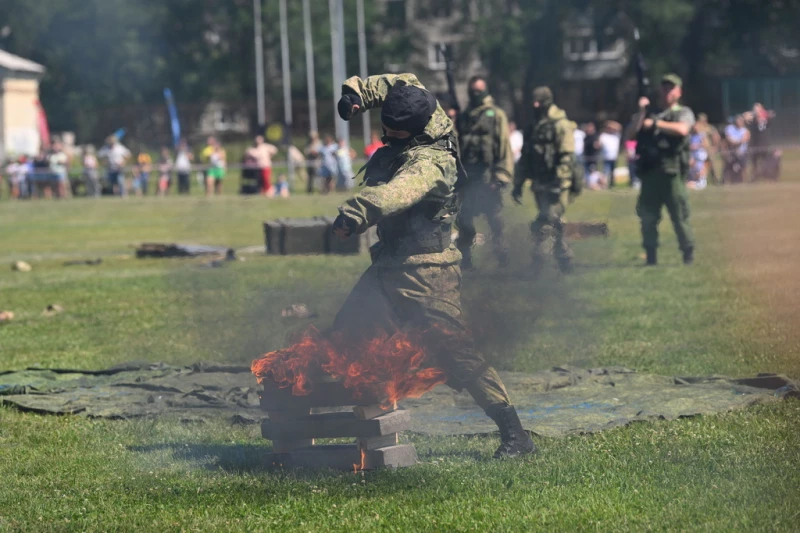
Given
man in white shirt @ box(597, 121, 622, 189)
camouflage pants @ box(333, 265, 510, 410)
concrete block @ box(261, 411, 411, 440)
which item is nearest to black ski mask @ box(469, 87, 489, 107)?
camouflage pants @ box(333, 265, 510, 410)

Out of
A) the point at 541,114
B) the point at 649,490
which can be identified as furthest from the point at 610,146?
the point at 649,490

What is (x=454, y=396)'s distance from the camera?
8.70 metres

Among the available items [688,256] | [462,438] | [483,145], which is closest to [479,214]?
[483,145]

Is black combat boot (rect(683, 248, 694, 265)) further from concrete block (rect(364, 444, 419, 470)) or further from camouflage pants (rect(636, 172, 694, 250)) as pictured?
concrete block (rect(364, 444, 419, 470))

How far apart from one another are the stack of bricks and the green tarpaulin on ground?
1.03 meters

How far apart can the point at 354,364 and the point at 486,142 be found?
9757 mm

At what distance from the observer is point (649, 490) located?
6.04 m

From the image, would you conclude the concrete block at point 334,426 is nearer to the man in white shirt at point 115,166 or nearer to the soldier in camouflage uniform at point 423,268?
the soldier in camouflage uniform at point 423,268

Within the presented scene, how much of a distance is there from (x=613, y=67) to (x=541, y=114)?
6291cm

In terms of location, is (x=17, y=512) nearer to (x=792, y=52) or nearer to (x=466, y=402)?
(x=466, y=402)

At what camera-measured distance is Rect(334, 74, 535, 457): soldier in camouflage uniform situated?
6516 millimetres

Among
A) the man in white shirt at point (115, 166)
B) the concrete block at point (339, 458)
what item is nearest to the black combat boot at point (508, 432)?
the concrete block at point (339, 458)

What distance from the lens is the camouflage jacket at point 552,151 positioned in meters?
15.4

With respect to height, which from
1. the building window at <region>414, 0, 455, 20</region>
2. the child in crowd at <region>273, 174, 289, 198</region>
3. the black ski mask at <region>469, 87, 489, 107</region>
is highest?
the building window at <region>414, 0, 455, 20</region>
